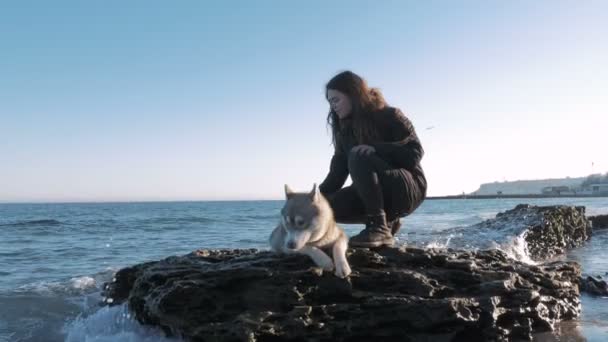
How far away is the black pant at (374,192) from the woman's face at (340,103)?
2.18ft

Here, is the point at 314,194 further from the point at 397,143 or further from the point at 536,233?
the point at 536,233

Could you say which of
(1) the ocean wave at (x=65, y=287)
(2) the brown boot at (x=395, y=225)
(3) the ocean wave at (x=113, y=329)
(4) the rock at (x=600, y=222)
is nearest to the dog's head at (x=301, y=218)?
(2) the brown boot at (x=395, y=225)

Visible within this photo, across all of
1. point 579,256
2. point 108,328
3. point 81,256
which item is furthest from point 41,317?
point 579,256

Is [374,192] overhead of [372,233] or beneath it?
overhead

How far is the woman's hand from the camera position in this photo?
5.22m

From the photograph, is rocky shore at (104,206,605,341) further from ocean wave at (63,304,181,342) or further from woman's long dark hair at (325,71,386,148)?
woman's long dark hair at (325,71,386,148)

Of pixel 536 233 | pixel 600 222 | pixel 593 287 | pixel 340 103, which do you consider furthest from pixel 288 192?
pixel 600 222

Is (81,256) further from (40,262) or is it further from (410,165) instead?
(410,165)

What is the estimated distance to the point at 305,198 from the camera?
470cm

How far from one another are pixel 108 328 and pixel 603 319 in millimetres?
6293

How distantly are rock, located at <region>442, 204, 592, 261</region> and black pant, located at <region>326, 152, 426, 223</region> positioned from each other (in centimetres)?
1063

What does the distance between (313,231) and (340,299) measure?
923 millimetres

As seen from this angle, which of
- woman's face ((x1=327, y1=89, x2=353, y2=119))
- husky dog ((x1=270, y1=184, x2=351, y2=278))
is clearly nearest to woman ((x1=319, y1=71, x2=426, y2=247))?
woman's face ((x1=327, y1=89, x2=353, y2=119))

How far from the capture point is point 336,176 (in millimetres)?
6008
